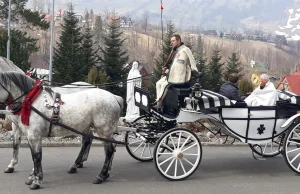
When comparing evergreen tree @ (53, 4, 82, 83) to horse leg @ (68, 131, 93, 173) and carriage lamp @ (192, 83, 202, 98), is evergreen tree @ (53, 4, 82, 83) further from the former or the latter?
carriage lamp @ (192, 83, 202, 98)

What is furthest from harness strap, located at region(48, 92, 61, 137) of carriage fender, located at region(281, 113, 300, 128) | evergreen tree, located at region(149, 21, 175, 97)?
evergreen tree, located at region(149, 21, 175, 97)

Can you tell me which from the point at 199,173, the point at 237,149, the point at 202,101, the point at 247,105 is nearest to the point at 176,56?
the point at 202,101

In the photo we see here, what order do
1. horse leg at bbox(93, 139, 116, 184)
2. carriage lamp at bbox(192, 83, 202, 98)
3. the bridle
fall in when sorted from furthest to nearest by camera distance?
1. carriage lamp at bbox(192, 83, 202, 98)
2. horse leg at bbox(93, 139, 116, 184)
3. the bridle

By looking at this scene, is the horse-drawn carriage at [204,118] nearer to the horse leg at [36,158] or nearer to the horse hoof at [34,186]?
the horse leg at [36,158]

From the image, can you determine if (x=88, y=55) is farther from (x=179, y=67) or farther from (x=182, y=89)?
(x=182, y=89)

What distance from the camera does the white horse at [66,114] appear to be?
6.50 metres

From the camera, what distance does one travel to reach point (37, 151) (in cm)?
649

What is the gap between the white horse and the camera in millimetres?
6496

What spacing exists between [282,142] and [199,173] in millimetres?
1499

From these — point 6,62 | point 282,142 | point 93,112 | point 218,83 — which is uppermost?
point 6,62

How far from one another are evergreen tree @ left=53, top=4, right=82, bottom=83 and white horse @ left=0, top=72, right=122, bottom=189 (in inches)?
948

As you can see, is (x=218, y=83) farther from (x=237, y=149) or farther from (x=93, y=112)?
(x=93, y=112)

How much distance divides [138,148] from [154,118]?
1149 millimetres

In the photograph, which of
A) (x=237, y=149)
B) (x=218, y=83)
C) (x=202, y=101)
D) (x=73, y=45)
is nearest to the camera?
(x=202, y=101)
